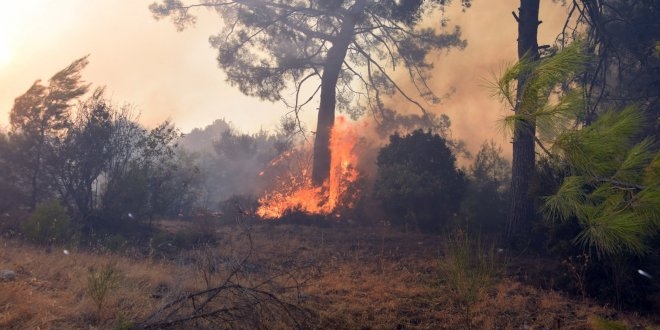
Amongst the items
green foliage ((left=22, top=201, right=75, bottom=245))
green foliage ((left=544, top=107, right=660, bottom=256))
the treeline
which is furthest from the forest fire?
green foliage ((left=544, top=107, right=660, bottom=256))

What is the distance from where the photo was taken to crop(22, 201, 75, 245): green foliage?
35.8 ft

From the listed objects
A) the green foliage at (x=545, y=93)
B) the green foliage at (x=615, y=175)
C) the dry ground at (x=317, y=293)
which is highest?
the green foliage at (x=545, y=93)

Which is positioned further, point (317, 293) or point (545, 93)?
point (317, 293)

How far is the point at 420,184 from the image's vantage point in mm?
16281

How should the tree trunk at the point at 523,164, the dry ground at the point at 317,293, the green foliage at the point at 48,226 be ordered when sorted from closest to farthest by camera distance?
the dry ground at the point at 317,293
the green foliage at the point at 48,226
the tree trunk at the point at 523,164

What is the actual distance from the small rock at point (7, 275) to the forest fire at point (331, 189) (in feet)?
36.9

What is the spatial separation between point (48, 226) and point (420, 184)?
11229mm

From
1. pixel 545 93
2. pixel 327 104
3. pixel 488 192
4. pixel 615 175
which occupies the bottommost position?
pixel 615 175

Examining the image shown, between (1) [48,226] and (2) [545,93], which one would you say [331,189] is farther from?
(2) [545,93]

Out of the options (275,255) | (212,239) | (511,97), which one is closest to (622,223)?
(511,97)

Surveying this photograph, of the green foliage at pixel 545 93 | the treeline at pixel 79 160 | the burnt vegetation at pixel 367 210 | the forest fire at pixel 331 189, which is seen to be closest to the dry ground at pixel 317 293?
the burnt vegetation at pixel 367 210

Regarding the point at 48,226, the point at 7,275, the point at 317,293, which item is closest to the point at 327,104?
the point at 48,226

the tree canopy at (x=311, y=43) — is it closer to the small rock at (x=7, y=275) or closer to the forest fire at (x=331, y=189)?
the forest fire at (x=331, y=189)

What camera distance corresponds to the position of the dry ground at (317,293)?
5906 mm
